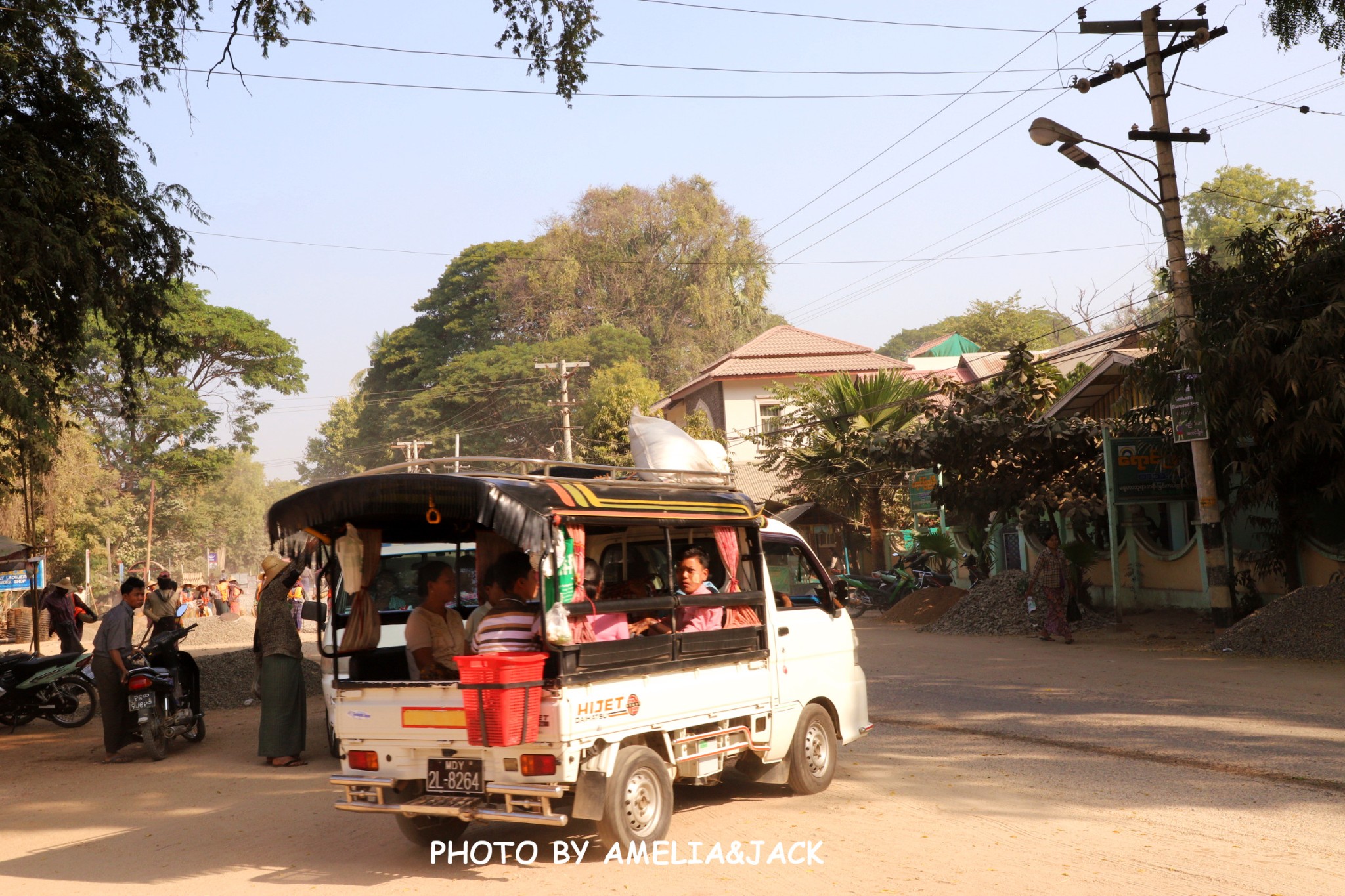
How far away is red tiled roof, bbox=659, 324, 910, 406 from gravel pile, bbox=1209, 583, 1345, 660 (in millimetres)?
32910

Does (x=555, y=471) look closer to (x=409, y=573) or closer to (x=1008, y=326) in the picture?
(x=409, y=573)

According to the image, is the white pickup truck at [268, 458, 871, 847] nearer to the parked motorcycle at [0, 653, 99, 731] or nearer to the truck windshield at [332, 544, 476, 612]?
the truck windshield at [332, 544, 476, 612]

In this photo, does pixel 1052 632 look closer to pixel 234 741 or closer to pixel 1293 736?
pixel 1293 736

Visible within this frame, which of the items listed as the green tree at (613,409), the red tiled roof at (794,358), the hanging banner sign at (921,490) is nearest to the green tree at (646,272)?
the green tree at (613,409)

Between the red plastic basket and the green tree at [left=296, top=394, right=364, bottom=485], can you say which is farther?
the green tree at [left=296, top=394, right=364, bottom=485]

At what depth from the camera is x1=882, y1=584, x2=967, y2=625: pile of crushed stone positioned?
82.3 ft

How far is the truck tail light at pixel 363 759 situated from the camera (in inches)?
263

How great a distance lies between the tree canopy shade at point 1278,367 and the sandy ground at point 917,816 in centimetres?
402

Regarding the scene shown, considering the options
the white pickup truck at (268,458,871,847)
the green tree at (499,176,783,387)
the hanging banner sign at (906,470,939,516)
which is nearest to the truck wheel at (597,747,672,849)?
the white pickup truck at (268,458,871,847)

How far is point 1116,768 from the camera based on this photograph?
8750 millimetres

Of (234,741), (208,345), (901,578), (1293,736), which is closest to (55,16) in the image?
(234,741)

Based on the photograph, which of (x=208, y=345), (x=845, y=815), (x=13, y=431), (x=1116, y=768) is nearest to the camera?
(x=845, y=815)

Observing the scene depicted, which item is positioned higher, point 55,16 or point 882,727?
point 55,16

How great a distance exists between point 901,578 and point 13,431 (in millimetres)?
19369
